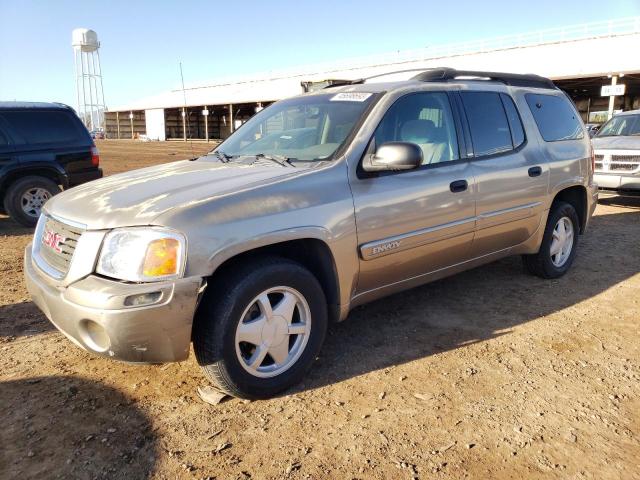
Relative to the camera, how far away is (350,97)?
3.74m

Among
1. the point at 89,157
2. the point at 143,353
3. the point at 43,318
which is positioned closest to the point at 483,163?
the point at 143,353

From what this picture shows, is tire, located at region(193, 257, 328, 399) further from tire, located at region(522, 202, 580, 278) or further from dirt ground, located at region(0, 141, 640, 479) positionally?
tire, located at region(522, 202, 580, 278)

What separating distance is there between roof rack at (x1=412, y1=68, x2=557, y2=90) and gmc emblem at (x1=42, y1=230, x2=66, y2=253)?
9.05 feet

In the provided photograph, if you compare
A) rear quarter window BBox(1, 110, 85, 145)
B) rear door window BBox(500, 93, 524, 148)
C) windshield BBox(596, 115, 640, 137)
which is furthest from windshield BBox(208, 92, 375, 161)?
windshield BBox(596, 115, 640, 137)

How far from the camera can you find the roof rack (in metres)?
3.97

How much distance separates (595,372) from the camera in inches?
129

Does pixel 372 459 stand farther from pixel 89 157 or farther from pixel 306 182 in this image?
pixel 89 157

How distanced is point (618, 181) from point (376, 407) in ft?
27.0

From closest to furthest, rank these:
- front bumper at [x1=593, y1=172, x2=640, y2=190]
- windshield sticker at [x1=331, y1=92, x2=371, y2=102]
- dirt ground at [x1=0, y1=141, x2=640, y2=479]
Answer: dirt ground at [x1=0, y1=141, x2=640, y2=479], windshield sticker at [x1=331, y1=92, x2=371, y2=102], front bumper at [x1=593, y1=172, x2=640, y2=190]

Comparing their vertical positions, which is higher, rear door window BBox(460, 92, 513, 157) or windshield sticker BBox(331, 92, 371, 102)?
windshield sticker BBox(331, 92, 371, 102)

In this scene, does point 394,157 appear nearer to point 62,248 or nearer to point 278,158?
point 278,158

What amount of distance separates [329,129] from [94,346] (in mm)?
2052

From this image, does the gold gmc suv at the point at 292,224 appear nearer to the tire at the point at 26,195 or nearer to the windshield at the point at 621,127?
the tire at the point at 26,195

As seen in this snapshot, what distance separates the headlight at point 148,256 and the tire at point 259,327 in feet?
1.01
